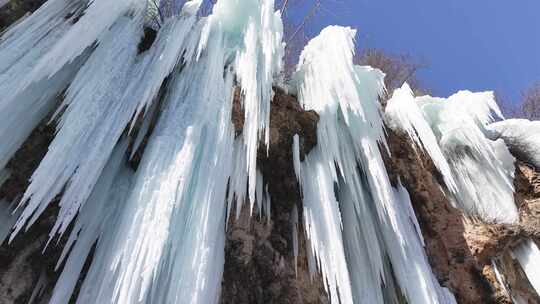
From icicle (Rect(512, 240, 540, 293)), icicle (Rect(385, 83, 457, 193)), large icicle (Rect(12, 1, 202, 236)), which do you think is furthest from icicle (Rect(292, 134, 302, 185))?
icicle (Rect(512, 240, 540, 293))

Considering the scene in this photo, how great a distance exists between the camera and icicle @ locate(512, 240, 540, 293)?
3.58 meters

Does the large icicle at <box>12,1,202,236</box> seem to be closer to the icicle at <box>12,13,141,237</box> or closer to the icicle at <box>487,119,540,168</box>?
the icicle at <box>12,13,141,237</box>

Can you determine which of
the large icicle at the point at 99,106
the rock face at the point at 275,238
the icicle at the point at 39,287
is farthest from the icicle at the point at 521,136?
the icicle at the point at 39,287

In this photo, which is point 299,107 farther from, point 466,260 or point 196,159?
point 466,260

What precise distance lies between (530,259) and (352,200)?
Result: 1.81 meters

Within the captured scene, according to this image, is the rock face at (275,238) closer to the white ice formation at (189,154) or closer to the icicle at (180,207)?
the white ice formation at (189,154)

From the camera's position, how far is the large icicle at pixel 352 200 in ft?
9.19

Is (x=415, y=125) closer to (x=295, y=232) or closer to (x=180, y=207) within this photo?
(x=295, y=232)

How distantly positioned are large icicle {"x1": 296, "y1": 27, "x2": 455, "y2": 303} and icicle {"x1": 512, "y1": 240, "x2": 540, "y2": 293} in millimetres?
975

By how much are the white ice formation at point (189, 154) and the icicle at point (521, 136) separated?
1.99ft

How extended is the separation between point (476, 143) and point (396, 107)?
31.9 inches

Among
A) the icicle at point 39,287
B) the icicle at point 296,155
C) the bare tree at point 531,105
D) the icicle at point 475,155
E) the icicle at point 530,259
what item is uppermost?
the bare tree at point 531,105

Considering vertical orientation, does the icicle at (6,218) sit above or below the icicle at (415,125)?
below

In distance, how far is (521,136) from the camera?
4.36 metres
